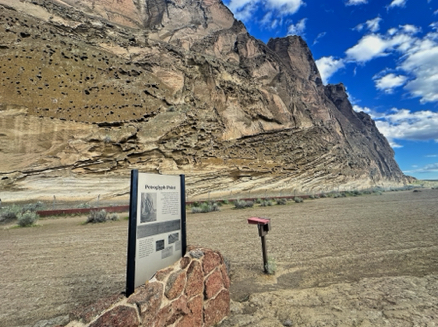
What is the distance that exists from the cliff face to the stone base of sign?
62.1ft

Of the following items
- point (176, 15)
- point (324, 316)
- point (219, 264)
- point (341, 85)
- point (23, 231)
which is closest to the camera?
point (324, 316)

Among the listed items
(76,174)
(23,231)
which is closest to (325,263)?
(23,231)

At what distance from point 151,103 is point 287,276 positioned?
76.1ft

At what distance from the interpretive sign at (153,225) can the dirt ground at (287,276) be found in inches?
58.1

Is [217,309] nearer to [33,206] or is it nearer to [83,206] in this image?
[83,206]

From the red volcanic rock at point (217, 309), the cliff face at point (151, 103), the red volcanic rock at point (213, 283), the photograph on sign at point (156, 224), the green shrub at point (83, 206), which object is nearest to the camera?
the photograph on sign at point (156, 224)

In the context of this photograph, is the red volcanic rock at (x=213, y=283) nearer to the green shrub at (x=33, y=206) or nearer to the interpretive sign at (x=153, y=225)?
the interpretive sign at (x=153, y=225)

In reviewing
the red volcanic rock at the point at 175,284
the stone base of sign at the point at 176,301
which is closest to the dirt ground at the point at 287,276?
the stone base of sign at the point at 176,301

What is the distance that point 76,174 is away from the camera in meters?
19.6

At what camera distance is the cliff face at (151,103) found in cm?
1967

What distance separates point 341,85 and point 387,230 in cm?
9248

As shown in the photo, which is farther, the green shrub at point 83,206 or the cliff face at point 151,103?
the cliff face at point 151,103

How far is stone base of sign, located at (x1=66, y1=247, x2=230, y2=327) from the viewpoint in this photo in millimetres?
2455

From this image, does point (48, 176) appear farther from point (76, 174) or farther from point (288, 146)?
point (288, 146)
